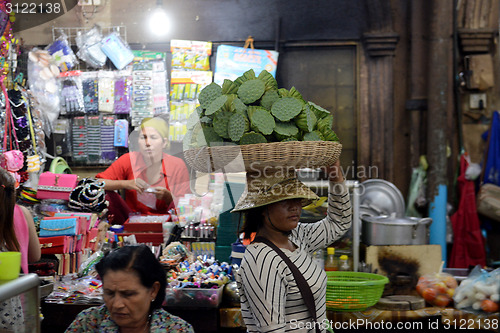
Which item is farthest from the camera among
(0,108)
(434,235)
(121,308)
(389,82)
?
(389,82)

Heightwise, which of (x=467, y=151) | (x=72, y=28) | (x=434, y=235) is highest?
(x=72, y=28)

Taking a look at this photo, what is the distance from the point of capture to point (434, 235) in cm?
518

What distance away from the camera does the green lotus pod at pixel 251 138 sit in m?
1.92

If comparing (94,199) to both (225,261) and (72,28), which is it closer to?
(225,261)

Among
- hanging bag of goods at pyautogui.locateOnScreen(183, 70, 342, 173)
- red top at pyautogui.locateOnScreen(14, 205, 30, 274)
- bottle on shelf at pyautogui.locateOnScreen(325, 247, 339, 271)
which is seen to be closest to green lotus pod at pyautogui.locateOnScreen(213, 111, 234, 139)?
hanging bag of goods at pyautogui.locateOnScreen(183, 70, 342, 173)

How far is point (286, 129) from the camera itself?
77.5 inches

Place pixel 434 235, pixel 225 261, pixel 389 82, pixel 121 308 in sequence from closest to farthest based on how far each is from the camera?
pixel 121 308
pixel 225 261
pixel 434 235
pixel 389 82

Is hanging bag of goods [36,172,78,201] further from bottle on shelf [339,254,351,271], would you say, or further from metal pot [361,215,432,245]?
metal pot [361,215,432,245]

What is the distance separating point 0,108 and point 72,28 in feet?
5.38

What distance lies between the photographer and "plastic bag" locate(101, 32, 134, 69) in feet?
18.5

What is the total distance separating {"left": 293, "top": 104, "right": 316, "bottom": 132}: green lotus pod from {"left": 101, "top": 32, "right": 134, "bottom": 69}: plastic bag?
4.03 metres

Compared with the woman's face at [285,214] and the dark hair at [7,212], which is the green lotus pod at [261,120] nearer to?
the woman's face at [285,214]

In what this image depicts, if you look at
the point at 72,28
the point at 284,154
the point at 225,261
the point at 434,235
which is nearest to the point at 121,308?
the point at 284,154

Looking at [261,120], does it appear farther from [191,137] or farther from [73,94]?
[73,94]
